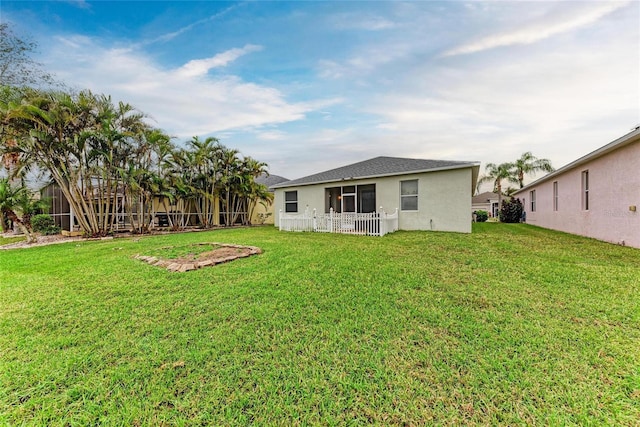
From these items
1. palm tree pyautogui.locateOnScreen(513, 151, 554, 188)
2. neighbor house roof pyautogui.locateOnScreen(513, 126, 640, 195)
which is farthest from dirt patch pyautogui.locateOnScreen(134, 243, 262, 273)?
palm tree pyautogui.locateOnScreen(513, 151, 554, 188)

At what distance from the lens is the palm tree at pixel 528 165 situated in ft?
75.4

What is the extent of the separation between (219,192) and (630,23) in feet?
60.0

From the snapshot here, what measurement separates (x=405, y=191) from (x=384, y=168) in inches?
65.5

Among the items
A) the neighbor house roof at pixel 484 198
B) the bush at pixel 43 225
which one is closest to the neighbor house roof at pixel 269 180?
the bush at pixel 43 225

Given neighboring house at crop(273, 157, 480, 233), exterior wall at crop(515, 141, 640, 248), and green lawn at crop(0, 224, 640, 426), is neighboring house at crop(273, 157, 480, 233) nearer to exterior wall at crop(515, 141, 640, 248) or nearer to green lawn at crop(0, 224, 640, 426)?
exterior wall at crop(515, 141, 640, 248)

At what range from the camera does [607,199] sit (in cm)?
807

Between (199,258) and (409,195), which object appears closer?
(199,258)

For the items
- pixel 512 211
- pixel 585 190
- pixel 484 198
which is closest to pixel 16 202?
pixel 585 190

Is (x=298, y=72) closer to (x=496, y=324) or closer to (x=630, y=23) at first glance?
(x=630, y=23)

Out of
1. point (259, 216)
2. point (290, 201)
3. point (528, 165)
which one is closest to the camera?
point (290, 201)

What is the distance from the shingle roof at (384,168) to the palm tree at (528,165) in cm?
1775

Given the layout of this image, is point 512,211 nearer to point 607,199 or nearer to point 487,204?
point 607,199

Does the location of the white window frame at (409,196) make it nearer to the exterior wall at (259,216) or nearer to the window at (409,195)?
the window at (409,195)

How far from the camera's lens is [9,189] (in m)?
9.34
